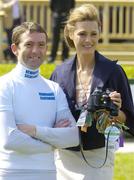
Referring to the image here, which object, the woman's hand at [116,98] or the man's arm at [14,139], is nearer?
the man's arm at [14,139]

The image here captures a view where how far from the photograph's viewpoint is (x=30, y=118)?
15.2 ft

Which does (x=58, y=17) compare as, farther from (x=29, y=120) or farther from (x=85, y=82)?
(x=29, y=120)

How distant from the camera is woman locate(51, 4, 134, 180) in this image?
5.07m

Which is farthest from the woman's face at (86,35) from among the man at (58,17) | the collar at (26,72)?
the man at (58,17)

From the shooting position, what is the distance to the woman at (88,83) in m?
5.07

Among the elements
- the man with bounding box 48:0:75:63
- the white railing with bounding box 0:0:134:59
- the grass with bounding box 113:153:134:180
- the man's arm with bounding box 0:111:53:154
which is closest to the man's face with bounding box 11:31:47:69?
the man's arm with bounding box 0:111:53:154

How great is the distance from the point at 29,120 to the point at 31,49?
411 millimetres

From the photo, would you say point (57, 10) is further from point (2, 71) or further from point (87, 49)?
point (87, 49)

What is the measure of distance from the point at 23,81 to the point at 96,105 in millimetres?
445

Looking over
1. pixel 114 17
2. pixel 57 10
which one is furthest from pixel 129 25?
pixel 57 10

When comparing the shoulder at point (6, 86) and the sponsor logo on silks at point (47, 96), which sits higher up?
the shoulder at point (6, 86)

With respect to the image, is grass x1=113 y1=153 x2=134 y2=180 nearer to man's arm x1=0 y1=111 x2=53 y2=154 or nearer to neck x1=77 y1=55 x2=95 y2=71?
neck x1=77 y1=55 x2=95 y2=71

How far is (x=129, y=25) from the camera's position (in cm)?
1703

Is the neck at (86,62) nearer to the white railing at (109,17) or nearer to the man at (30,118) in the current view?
the man at (30,118)
